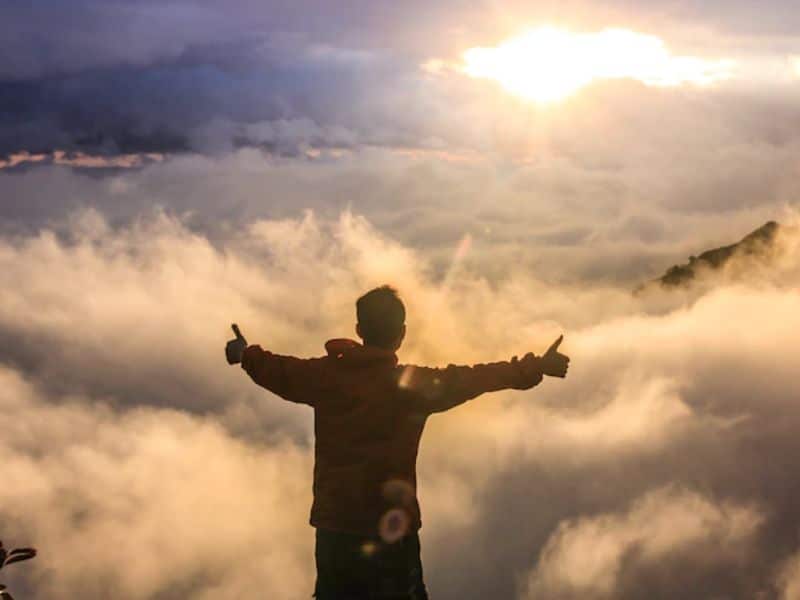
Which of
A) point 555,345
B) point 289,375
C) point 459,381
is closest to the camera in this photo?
point 459,381

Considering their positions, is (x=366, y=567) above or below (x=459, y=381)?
below

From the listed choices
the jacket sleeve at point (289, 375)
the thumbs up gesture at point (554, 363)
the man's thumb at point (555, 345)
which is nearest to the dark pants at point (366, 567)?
the jacket sleeve at point (289, 375)

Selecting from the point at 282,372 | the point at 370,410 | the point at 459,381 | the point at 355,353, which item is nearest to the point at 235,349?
the point at 282,372

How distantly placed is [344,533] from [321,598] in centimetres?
52

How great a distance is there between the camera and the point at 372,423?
509 cm

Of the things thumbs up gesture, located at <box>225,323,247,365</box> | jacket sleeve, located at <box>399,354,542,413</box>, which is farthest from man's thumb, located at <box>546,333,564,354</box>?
thumbs up gesture, located at <box>225,323,247,365</box>

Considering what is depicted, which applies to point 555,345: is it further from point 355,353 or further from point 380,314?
point 355,353

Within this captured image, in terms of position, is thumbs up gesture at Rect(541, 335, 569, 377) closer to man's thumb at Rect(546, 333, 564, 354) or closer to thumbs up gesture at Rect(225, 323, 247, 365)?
man's thumb at Rect(546, 333, 564, 354)

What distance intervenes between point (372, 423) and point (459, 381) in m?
0.56

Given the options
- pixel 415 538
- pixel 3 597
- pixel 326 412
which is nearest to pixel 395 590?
pixel 415 538

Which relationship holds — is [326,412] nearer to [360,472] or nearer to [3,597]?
[360,472]

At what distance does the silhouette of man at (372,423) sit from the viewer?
507 centimetres

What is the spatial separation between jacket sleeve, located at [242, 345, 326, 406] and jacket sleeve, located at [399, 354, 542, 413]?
1.66 ft

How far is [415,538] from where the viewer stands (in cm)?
525
